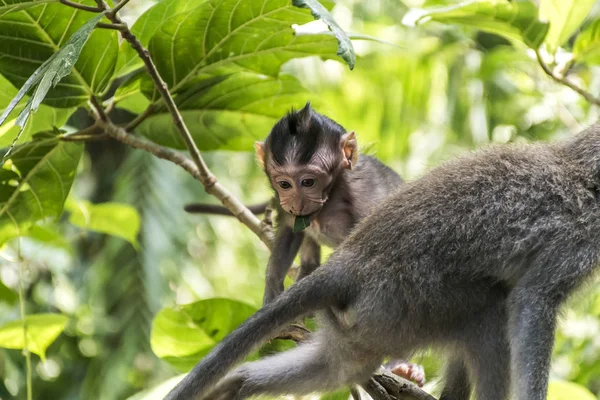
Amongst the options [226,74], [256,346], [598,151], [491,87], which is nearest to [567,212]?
[598,151]

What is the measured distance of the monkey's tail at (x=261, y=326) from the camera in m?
1.88

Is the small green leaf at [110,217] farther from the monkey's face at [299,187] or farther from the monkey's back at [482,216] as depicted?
the monkey's back at [482,216]

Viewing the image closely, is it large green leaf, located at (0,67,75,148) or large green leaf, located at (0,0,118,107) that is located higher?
large green leaf, located at (0,0,118,107)

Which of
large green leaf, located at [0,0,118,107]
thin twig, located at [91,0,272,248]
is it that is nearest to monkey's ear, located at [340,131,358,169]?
thin twig, located at [91,0,272,248]

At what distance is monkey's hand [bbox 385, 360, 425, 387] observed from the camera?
2746 mm

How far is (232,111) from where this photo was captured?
9.34 feet

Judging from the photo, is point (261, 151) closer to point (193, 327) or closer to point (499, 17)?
point (193, 327)

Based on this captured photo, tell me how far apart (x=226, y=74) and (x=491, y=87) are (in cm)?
236

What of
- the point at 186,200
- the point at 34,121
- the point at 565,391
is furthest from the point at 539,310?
the point at 186,200

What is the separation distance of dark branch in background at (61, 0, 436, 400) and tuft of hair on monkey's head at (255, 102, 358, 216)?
0.20m

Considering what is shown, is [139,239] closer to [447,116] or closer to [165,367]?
[165,367]

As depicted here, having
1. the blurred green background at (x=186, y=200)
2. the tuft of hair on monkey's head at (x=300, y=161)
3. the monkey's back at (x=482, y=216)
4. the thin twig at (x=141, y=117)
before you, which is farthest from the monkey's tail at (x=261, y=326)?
the blurred green background at (x=186, y=200)

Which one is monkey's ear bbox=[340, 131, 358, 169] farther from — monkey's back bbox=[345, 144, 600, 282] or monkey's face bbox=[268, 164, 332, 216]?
monkey's back bbox=[345, 144, 600, 282]

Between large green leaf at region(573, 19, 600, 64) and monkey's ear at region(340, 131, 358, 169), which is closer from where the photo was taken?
monkey's ear at region(340, 131, 358, 169)
